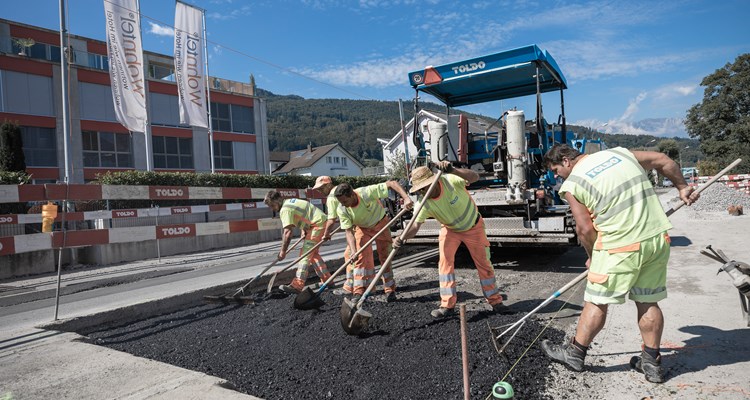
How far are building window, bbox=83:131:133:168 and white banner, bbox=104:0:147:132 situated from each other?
10.6 metres

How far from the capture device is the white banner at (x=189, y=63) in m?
17.0

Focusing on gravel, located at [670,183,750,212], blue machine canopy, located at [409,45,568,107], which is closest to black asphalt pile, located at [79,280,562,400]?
blue machine canopy, located at [409,45,568,107]

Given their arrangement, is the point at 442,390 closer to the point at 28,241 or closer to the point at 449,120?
the point at 449,120

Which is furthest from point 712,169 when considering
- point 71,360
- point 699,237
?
point 71,360

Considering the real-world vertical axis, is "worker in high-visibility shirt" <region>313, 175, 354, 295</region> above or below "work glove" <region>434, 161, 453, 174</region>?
below

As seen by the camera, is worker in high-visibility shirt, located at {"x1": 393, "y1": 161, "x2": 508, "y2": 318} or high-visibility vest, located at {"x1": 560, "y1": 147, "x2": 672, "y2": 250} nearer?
high-visibility vest, located at {"x1": 560, "y1": 147, "x2": 672, "y2": 250}

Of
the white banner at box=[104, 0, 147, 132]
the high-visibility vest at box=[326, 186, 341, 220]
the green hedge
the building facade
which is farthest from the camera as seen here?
the building facade

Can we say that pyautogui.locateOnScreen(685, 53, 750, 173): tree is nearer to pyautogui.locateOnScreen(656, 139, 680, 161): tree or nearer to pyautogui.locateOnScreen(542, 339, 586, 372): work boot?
pyautogui.locateOnScreen(656, 139, 680, 161): tree

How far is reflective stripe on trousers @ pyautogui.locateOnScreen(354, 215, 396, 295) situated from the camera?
4.87m

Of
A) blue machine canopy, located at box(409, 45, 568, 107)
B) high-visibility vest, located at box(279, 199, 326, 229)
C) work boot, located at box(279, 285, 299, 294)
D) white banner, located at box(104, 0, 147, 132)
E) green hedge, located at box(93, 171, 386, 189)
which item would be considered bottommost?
work boot, located at box(279, 285, 299, 294)

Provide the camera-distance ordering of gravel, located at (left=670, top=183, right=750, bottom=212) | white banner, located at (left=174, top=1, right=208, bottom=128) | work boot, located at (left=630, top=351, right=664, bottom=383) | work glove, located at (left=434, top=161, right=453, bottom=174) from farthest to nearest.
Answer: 1. white banner, located at (left=174, top=1, right=208, bottom=128)
2. gravel, located at (left=670, top=183, right=750, bottom=212)
3. work glove, located at (left=434, top=161, right=453, bottom=174)
4. work boot, located at (left=630, top=351, right=664, bottom=383)

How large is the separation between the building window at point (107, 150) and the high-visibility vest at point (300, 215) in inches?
882

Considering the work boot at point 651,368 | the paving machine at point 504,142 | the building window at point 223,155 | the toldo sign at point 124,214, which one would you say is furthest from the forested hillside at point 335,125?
the work boot at point 651,368

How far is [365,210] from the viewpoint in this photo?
502 cm
